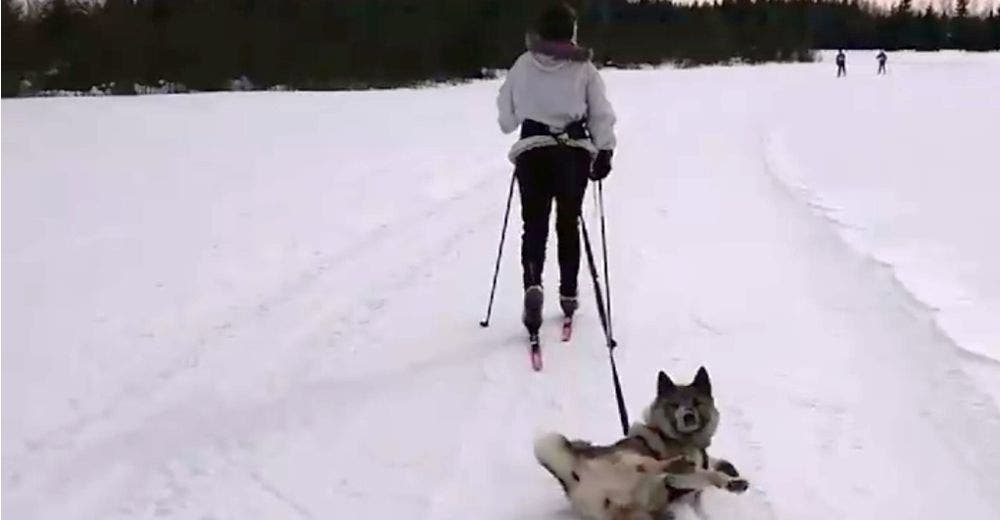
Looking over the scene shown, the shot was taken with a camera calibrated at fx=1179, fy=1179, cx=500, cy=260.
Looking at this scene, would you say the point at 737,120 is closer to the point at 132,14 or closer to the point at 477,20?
the point at 132,14

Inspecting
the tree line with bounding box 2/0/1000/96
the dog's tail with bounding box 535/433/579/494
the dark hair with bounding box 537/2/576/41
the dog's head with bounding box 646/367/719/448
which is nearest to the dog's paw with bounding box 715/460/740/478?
the dog's head with bounding box 646/367/719/448

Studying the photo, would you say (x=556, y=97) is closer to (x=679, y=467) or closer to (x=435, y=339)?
(x=435, y=339)

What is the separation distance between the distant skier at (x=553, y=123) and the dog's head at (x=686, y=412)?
2.41 m

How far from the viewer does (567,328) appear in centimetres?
692

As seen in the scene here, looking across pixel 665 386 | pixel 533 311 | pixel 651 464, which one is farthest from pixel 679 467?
pixel 533 311

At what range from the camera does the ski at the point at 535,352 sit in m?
6.21

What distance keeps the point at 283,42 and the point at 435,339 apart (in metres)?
33.3

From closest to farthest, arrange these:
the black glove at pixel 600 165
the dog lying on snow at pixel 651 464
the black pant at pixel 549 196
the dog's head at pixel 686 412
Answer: the dog lying on snow at pixel 651 464, the dog's head at pixel 686 412, the black pant at pixel 549 196, the black glove at pixel 600 165

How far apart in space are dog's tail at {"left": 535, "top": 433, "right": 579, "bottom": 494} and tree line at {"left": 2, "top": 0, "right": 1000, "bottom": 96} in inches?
→ 889

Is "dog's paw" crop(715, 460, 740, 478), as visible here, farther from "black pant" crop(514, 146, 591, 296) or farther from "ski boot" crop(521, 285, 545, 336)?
"black pant" crop(514, 146, 591, 296)

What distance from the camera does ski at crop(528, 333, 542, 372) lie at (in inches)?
244

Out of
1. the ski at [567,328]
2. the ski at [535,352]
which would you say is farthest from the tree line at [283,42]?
the ski at [535,352]

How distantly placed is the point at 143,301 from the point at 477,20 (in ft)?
147

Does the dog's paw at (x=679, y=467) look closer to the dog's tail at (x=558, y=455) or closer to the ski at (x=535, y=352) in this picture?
the dog's tail at (x=558, y=455)
